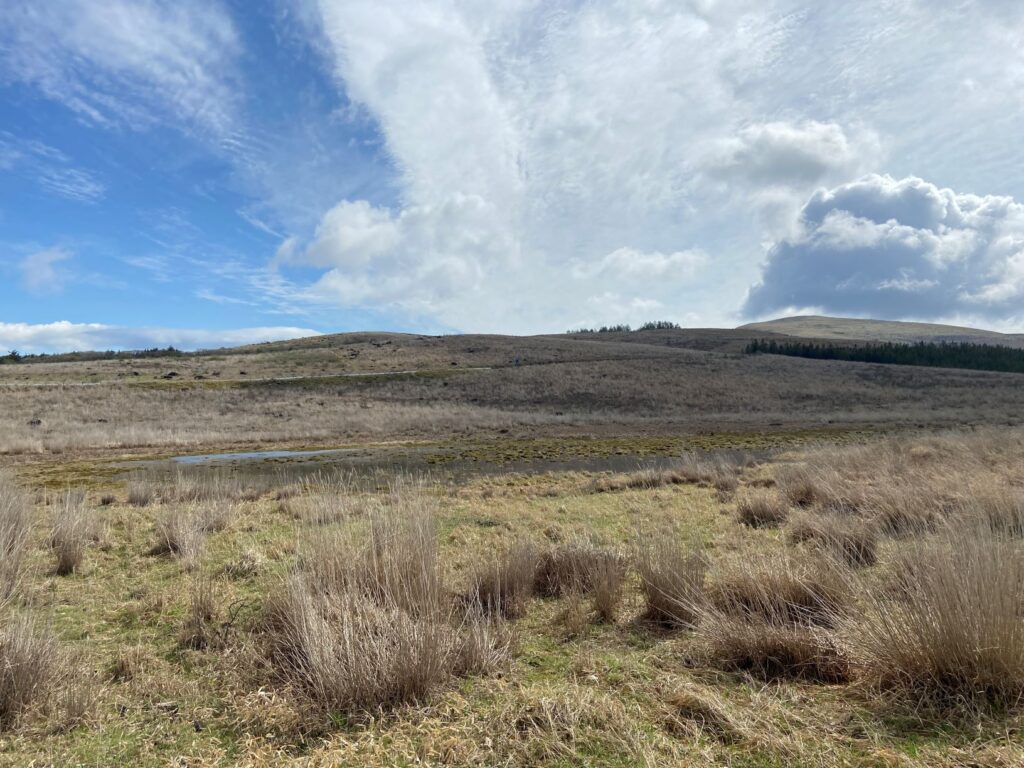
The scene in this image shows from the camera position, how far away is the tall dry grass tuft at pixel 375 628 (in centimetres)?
392

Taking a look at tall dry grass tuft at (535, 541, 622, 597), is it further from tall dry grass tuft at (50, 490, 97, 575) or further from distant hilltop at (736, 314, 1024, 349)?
distant hilltop at (736, 314, 1024, 349)

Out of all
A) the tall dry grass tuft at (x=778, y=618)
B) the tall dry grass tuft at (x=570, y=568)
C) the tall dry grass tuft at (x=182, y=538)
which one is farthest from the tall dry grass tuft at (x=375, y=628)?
the tall dry grass tuft at (x=182, y=538)

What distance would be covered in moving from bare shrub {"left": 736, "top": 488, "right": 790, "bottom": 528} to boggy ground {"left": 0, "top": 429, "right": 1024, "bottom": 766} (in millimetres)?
2311

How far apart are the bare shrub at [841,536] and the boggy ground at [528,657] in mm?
77

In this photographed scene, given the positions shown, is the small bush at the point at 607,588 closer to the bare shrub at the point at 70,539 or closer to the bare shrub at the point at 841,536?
the bare shrub at the point at 841,536

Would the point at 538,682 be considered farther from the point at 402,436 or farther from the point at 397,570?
the point at 402,436

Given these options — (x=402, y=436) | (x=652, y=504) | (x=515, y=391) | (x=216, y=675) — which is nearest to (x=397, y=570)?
(x=216, y=675)

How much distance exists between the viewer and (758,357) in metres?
72.5

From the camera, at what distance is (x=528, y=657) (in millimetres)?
4766

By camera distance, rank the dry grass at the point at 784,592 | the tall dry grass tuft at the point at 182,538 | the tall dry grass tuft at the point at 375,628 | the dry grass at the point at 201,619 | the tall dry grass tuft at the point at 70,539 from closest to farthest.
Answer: the tall dry grass tuft at the point at 375,628, the dry grass at the point at 784,592, the dry grass at the point at 201,619, the tall dry grass tuft at the point at 70,539, the tall dry grass tuft at the point at 182,538

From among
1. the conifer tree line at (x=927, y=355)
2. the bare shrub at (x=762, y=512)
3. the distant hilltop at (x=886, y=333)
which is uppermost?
the distant hilltop at (x=886, y=333)

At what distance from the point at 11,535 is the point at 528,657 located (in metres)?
7.54

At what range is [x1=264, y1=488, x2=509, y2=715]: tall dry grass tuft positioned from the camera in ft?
12.9

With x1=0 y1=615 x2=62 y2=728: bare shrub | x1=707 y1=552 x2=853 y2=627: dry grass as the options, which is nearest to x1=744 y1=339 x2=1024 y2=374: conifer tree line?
x1=707 y1=552 x2=853 y2=627: dry grass
